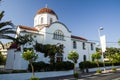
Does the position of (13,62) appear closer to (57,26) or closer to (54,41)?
(54,41)

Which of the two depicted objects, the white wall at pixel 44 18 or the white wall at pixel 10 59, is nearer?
the white wall at pixel 10 59

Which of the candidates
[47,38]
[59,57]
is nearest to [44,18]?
[47,38]

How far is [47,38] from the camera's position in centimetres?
3209

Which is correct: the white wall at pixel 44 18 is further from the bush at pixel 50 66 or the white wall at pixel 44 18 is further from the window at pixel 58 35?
the bush at pixel 50 66

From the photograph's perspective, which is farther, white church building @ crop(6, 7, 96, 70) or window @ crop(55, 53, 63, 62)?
window @ crop(55, 53, 63, 62)

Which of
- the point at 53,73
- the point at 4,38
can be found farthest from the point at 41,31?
the point at 4,38

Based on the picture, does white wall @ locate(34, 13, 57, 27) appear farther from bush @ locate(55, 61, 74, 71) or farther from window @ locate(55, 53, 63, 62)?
bush @ locate(55, 61, 74, 71)

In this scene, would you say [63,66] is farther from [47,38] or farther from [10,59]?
[10,59]

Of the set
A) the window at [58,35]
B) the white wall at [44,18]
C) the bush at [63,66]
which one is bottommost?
the bush at [63,66]

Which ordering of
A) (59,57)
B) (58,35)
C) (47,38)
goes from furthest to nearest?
(58,35) < (59,57) < (47,38)

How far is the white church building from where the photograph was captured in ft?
93.3

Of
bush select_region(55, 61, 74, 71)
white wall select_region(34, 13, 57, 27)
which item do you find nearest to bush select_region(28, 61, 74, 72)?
bush select_region(55, 61, 74, 71)

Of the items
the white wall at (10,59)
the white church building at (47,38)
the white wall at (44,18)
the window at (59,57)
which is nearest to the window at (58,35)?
the white church building at (47,38)

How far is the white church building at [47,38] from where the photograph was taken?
1120 inches
